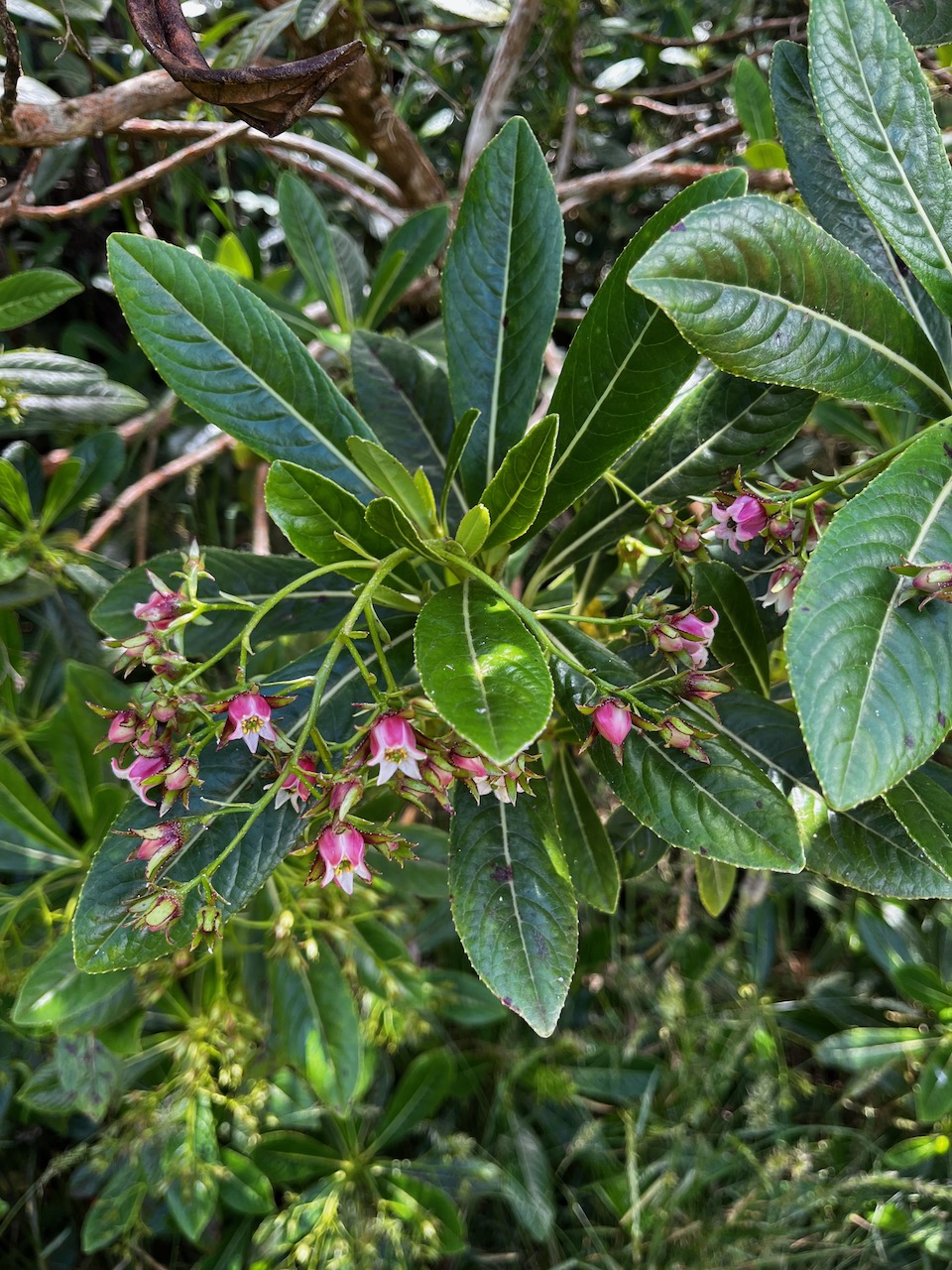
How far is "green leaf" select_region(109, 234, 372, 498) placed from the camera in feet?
2.55

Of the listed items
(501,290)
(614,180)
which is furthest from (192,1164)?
(614,180)

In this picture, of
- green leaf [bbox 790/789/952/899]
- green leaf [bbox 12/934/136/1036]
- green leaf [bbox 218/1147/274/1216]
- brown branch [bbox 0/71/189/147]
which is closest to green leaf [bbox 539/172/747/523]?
green leaf [bbox 790/789/952/899]

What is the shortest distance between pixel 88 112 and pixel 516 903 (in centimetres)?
109

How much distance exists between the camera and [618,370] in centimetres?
80

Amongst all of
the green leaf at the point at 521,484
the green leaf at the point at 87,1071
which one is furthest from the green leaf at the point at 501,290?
the green leaf at the point at 87,1071

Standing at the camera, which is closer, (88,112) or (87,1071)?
(88,112)

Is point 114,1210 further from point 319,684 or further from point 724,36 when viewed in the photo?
point 724,36

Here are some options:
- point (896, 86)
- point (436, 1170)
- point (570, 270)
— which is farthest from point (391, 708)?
point (570, 270)

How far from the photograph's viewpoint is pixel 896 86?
76 centimetres

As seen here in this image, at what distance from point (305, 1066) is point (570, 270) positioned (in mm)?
1775

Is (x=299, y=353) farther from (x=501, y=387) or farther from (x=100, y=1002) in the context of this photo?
(x=100, y=1002)

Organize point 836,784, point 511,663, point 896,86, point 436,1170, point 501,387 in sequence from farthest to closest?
point 436,1170
point 501,387
point 896,86
point 511,663
point 836,784

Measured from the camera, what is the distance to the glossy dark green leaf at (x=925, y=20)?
0.94m

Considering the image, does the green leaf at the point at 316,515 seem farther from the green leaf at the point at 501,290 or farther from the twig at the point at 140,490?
the twig at the point at 140,490
